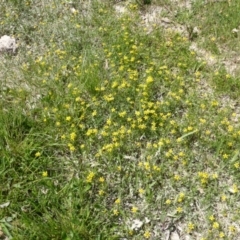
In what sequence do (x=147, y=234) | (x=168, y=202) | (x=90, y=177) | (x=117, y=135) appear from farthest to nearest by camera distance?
(x=117, y=135) → (x=90, y=177) → (x=168, y=202) → (x=147, y=234)

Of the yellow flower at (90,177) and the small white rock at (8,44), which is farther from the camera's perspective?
the small white rock at (8,44)

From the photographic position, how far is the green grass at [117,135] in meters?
3.71

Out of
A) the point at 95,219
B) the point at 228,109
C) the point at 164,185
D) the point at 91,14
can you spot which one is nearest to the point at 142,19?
the point at 91,14

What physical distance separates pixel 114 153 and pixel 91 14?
2.66 meters

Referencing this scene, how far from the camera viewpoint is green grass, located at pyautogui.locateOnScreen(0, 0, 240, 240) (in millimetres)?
3711

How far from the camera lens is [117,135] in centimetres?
423

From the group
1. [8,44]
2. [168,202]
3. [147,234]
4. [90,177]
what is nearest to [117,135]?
[90,177]

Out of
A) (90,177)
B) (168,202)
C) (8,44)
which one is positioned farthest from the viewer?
(8,44)

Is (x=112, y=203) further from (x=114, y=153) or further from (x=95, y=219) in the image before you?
(x=114, y=153)

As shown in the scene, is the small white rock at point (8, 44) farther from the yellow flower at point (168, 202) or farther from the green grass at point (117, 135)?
the yellow flower at point (168, 202)

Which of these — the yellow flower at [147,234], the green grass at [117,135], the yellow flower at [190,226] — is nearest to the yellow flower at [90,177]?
the green grass at [117,135]

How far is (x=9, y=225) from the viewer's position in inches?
144

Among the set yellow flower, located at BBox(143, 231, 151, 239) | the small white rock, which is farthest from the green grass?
the small white rock

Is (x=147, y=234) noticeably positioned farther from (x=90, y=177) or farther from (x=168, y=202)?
(x=90, y=177)
